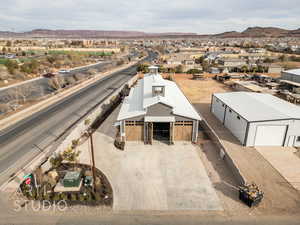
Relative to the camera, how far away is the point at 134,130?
23875 millimetres

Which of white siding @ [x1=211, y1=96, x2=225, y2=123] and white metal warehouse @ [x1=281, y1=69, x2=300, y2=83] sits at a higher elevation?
white metal warehouse @ [x1=281, y1=69, x2=300, y2=83]

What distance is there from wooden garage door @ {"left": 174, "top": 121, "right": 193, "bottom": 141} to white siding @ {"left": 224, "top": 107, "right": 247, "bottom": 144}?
236 inches

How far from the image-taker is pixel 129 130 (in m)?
23.9

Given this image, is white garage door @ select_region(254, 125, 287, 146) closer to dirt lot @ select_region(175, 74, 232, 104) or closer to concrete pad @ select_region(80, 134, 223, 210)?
concrete pad @ select_region(80, 134, 223, 210)

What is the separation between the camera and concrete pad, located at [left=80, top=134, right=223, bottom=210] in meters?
15.2

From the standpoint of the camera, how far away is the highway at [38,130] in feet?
67.2

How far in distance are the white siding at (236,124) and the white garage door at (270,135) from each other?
1479 mm

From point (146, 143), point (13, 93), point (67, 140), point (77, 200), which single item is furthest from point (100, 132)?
point (13, 93)

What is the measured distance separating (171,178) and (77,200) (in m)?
8.21

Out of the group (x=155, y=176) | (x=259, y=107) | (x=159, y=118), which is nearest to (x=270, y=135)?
(x=259, y=107)

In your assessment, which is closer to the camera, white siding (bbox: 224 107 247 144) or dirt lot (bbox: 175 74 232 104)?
white siding (bbox: 224 107 247 144)

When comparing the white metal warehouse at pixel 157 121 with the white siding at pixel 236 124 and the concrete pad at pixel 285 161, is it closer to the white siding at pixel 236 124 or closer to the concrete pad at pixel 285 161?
the white siding at pixel 236 124

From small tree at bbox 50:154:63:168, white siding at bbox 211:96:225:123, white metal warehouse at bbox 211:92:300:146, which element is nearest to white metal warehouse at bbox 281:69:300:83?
white metal warehouse at bbox 211:92:300:146

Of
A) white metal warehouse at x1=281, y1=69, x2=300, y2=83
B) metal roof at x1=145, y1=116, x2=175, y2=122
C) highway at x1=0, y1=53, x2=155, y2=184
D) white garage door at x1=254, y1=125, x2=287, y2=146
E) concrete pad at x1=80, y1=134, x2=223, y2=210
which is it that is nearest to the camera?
concrete pad at x1=80, y1=134, x2=223, y2=210
